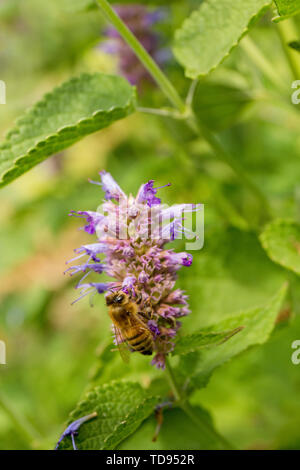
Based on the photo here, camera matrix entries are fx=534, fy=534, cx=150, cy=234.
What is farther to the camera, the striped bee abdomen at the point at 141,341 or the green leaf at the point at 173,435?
the green leaf at the point at 173,435

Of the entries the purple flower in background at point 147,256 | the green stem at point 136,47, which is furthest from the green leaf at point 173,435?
the green stem at point 136,47

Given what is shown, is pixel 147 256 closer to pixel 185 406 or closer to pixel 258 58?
pixel 185 406

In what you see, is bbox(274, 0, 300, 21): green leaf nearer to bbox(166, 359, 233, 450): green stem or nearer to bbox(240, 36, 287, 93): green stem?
bbox(240, 36, 287, 93): green stem

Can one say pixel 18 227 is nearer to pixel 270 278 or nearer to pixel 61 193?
pixel 61 193

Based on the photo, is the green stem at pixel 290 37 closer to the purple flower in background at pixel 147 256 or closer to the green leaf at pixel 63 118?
the green leaf at pixel 63 118

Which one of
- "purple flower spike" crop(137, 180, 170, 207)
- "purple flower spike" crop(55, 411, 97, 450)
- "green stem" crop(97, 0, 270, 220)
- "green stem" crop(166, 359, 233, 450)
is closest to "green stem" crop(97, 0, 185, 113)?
"green stem" crop(97, 0, 270, 220)
